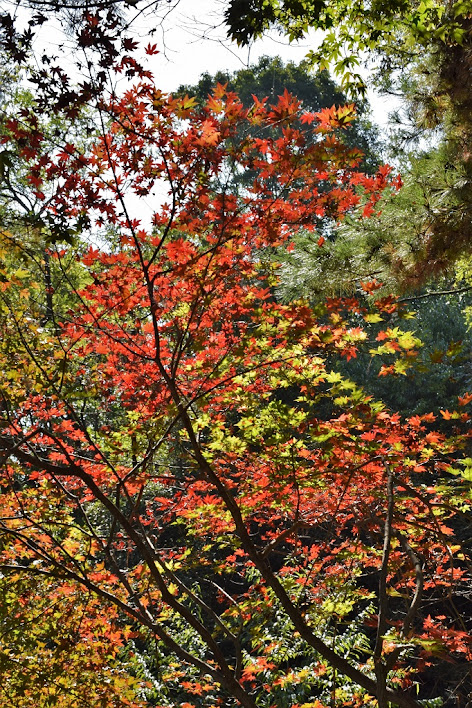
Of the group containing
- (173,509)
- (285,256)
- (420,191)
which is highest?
(285,256)

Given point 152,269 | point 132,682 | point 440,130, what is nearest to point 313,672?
point 132,682

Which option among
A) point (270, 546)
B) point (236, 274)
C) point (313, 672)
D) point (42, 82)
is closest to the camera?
point (42, 82)

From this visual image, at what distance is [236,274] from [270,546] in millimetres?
1528

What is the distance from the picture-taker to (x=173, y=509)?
439cm

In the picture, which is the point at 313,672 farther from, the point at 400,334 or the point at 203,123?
the point at 203,123

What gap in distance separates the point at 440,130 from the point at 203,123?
77.3 inches

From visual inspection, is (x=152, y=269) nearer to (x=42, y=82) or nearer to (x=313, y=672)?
(x=42, y=82)

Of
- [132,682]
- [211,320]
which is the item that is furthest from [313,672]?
[211,320]

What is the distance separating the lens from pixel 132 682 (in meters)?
3.79

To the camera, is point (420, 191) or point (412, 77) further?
point (412, 77)

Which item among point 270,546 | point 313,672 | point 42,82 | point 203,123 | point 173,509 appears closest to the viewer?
point 42,82

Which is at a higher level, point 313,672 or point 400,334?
point 400,334

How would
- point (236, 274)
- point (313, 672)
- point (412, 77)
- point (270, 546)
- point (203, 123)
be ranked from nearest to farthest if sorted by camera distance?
point (203, 123)
point (270, 546)
point (236, 274)
point (412, 77)
point (313, 672)

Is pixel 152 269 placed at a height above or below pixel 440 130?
below
